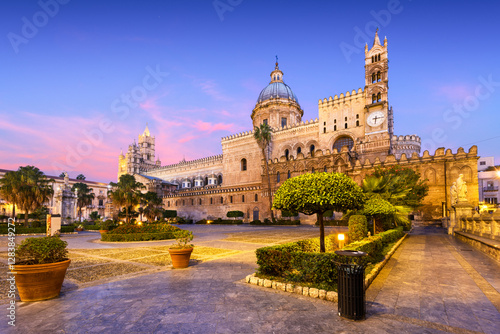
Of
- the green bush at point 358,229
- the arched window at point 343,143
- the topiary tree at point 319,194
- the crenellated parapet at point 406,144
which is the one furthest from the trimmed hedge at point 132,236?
the crenellated parapet at point 406,144

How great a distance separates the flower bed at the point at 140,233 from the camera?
17859 millimetres

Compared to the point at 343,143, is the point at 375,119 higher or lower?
higher

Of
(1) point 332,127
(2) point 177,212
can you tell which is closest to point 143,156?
(2) point 177,212

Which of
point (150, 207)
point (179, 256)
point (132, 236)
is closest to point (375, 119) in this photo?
point (132, 236)

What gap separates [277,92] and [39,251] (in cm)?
5848

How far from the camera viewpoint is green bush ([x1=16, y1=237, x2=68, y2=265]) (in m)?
5.43

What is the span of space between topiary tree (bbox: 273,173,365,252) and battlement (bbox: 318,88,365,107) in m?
42.2

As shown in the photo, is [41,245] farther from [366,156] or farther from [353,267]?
[366,156]

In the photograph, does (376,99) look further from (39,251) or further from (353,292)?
(39,251)

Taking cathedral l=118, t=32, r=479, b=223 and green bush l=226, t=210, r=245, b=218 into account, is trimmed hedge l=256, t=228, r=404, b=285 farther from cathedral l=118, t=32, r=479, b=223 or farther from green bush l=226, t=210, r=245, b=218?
green bush l=226, t=210, r=245, b=218

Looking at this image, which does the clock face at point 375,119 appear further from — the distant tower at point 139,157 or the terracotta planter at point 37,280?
the distant tower at point 139,157

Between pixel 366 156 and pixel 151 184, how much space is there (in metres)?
51.4

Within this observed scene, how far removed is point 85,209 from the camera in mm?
71500

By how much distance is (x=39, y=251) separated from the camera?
216 inches
